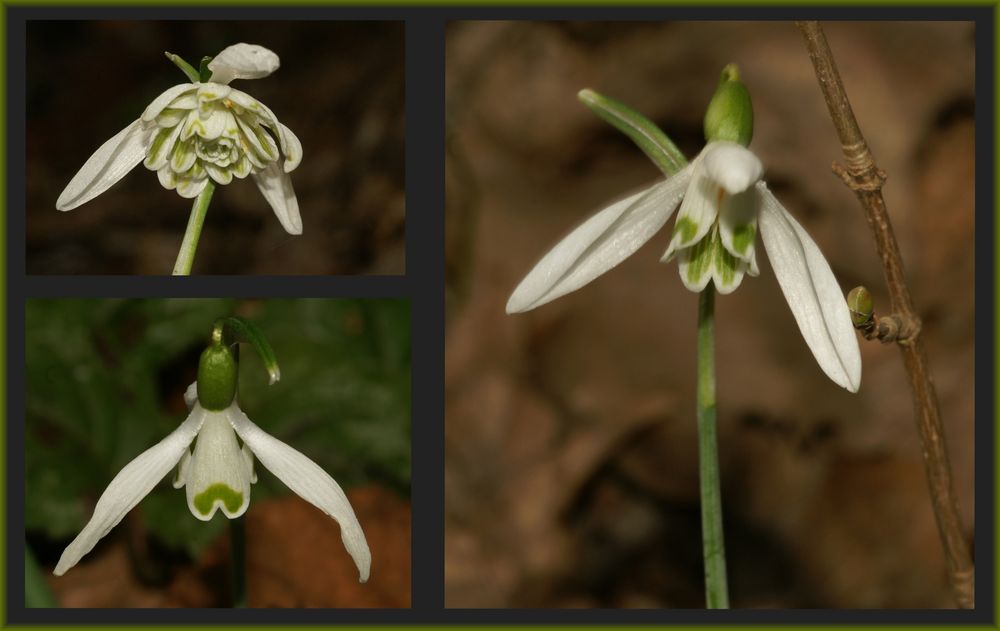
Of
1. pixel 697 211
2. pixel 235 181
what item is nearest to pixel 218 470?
pixel 697 211

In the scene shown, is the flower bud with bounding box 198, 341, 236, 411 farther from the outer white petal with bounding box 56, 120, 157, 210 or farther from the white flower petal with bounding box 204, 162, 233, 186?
the outer white petal with bounding box 56, 120, 157, 210

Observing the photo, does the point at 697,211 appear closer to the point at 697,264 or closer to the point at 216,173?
the point at 697,264

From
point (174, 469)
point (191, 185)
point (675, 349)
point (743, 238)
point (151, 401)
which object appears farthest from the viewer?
point (675, 349)

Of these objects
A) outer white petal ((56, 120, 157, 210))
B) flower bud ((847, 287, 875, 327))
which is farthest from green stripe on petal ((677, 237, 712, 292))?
outer white petal ((56, 120, 157, 210))

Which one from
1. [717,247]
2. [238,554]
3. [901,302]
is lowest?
[238,554]

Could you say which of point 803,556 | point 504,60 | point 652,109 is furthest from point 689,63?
point 803,556

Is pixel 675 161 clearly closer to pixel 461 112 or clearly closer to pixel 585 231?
pixel 585 231

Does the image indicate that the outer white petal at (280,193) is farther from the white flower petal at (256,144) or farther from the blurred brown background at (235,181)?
the blurred brown background at (235,181)
